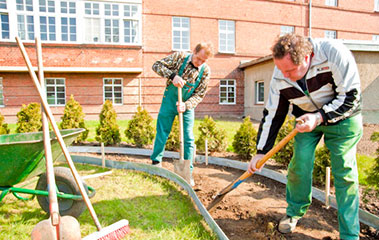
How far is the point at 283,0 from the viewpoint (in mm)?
16594

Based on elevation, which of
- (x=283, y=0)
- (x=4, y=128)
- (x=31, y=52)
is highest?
(x=283, y=0)

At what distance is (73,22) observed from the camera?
43.7ft

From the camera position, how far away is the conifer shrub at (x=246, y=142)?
5.13 metres

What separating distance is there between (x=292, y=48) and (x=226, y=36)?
14614 millimetres

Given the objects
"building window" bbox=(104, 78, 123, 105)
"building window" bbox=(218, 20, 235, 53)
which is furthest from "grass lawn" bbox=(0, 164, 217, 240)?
"building window" bbox=(218, 20, 235, 53)

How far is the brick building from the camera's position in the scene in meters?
13.0

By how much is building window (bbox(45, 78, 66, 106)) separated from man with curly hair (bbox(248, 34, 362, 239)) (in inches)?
529

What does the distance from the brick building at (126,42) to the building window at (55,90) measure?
5 cm

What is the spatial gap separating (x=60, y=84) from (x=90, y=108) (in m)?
1.87

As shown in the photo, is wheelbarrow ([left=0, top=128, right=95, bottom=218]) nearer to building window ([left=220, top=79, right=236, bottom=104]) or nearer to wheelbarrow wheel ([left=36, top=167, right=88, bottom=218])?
wheelbarrow wheel ([left=36, top=167, right=88, bottom=218])

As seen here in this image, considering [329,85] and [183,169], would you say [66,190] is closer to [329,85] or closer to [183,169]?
[183,169]

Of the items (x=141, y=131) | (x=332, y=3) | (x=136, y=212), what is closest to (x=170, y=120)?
(x=136, y=212)

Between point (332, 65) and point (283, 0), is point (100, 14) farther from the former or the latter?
point (332, 65)

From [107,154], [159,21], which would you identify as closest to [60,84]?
[159,21]
